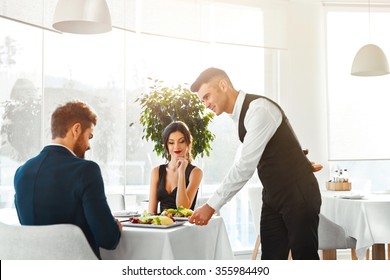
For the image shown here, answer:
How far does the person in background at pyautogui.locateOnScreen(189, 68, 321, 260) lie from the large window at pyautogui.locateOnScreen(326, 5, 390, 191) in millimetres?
3066

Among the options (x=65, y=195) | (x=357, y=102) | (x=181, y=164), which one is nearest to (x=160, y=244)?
(x=65, y=195)

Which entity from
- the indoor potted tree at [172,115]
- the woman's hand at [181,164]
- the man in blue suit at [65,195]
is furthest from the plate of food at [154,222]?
the indoor potted tree at [172,115]

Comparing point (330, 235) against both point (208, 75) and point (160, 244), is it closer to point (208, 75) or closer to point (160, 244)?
point (208, 75)

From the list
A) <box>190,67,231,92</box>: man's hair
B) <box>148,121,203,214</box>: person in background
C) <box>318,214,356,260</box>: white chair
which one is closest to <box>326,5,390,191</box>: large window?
<box>318,214,356,260</box>: white chair

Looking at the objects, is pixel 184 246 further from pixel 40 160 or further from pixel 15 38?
pixel 15 38

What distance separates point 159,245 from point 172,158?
117cm

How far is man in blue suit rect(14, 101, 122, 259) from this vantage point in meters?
1.87

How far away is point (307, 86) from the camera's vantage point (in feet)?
17.5

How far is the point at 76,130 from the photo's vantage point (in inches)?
80.7

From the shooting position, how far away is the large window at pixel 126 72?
4074 mm

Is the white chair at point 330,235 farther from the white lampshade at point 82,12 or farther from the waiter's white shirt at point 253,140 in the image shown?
the white lampshade at point 82,12

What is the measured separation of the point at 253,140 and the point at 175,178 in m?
0.86
